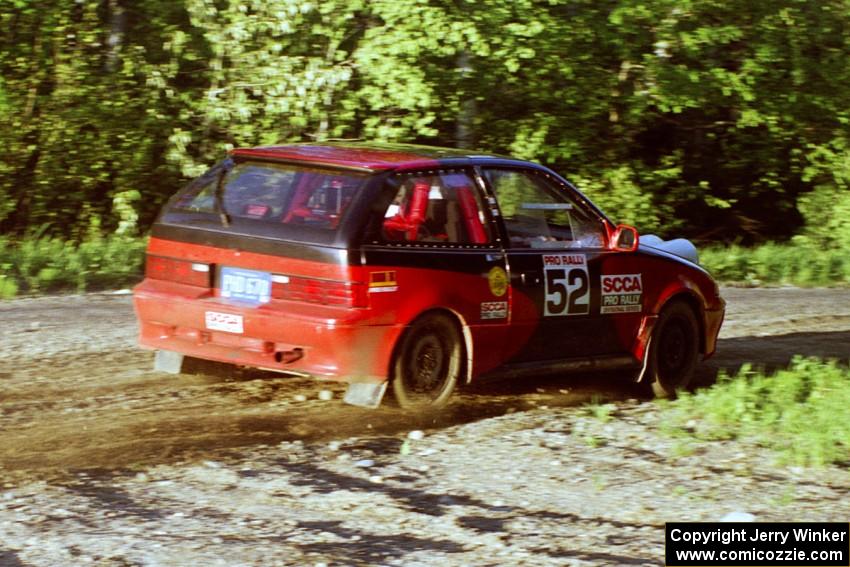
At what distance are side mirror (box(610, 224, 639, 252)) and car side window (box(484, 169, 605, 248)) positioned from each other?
81mm

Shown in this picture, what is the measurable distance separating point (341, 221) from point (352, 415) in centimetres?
120

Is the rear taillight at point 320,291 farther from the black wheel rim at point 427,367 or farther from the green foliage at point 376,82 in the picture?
the green foliage at point 376,82

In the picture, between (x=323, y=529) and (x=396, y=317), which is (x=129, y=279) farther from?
(x=323, y=529)

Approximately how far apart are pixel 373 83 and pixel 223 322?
9.21 metres

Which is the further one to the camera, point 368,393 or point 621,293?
point 621,293

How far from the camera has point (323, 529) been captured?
5812 mm

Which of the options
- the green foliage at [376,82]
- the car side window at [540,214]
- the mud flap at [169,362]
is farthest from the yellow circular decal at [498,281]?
the green foliage at [376,82]

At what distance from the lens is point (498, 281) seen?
826 centimetres

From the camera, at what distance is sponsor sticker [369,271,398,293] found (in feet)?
24.7

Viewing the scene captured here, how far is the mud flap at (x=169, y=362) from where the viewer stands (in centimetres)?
841

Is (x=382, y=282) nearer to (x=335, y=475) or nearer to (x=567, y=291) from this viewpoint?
(x=335, y=475)

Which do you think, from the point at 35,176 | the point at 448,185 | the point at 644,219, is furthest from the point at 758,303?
the point at 35,176

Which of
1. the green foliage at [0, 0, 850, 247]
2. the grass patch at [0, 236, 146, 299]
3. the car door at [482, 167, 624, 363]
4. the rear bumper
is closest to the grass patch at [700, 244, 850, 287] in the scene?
the green foliage at [0, 0, 850, 247]

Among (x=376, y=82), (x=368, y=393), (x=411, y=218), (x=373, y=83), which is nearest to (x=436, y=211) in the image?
(x=411, y=218)
